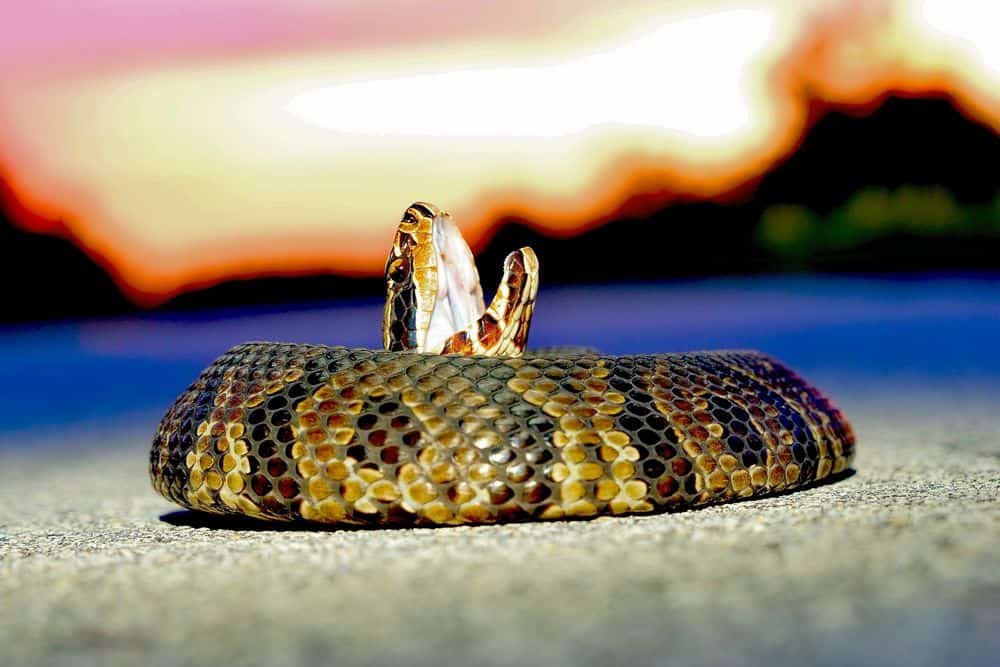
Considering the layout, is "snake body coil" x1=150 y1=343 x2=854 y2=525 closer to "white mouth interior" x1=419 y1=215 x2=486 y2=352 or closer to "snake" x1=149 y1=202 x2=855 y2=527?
"snake" x1=149 y1=202 x2=855 y2=527

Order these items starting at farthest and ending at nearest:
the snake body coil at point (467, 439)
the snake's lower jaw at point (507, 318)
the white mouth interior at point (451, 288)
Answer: the white mouth interior at point (451, 288)
the snake's lower jaw at point (507, 318)
the snake body coil at point (467, 439)

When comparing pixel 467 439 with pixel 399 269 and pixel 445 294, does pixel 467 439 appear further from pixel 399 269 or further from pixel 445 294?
pixel 399 269

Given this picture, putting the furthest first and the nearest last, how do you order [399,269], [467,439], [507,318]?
1. [399,269]
2. [507,318]
3. [467,439]

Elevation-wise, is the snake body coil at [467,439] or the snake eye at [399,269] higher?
the snake eye at [399,269]

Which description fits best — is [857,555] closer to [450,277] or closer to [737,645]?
[737,645]

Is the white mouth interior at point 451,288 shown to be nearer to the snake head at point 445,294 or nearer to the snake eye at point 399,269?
the snake head at point 445,294

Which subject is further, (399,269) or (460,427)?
(399,269)

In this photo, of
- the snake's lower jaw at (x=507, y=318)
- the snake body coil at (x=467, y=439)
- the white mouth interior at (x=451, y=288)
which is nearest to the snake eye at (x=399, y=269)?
the white mouth interior at (x=451, y=288)

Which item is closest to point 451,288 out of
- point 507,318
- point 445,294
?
point 445,294

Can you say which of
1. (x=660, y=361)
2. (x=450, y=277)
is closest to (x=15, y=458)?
(x=450, y=277)
